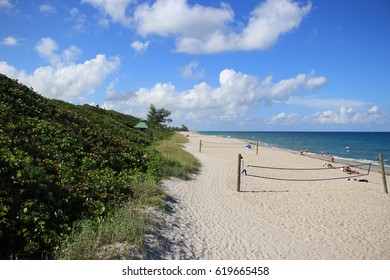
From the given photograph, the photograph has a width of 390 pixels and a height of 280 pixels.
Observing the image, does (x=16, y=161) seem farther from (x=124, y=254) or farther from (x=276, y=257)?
(x=276, y=257)

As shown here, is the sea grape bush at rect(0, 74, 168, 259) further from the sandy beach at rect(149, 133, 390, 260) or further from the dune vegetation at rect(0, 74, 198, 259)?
the sandy beach at rect(149, 133, 390, 260)

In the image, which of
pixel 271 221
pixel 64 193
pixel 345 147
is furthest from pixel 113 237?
pixel 345 147

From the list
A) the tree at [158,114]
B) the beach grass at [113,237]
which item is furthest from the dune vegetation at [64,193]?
the tree at [158,114]

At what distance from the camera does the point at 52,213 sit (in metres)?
6.84

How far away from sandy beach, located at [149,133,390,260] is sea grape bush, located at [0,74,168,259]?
2121 millimetres

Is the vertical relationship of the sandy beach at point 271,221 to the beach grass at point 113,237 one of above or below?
below

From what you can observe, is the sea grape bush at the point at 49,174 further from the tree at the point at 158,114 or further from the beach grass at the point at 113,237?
the tree at the point at 158,114

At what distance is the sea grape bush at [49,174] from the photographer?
231 inches

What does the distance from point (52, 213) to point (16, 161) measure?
2.08 meters

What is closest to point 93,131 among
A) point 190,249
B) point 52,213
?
point 52,213

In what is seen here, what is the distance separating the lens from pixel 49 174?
8.52 m

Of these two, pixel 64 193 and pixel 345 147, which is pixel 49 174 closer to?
pixel 64 193

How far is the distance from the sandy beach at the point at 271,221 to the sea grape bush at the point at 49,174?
2121 millimetres
